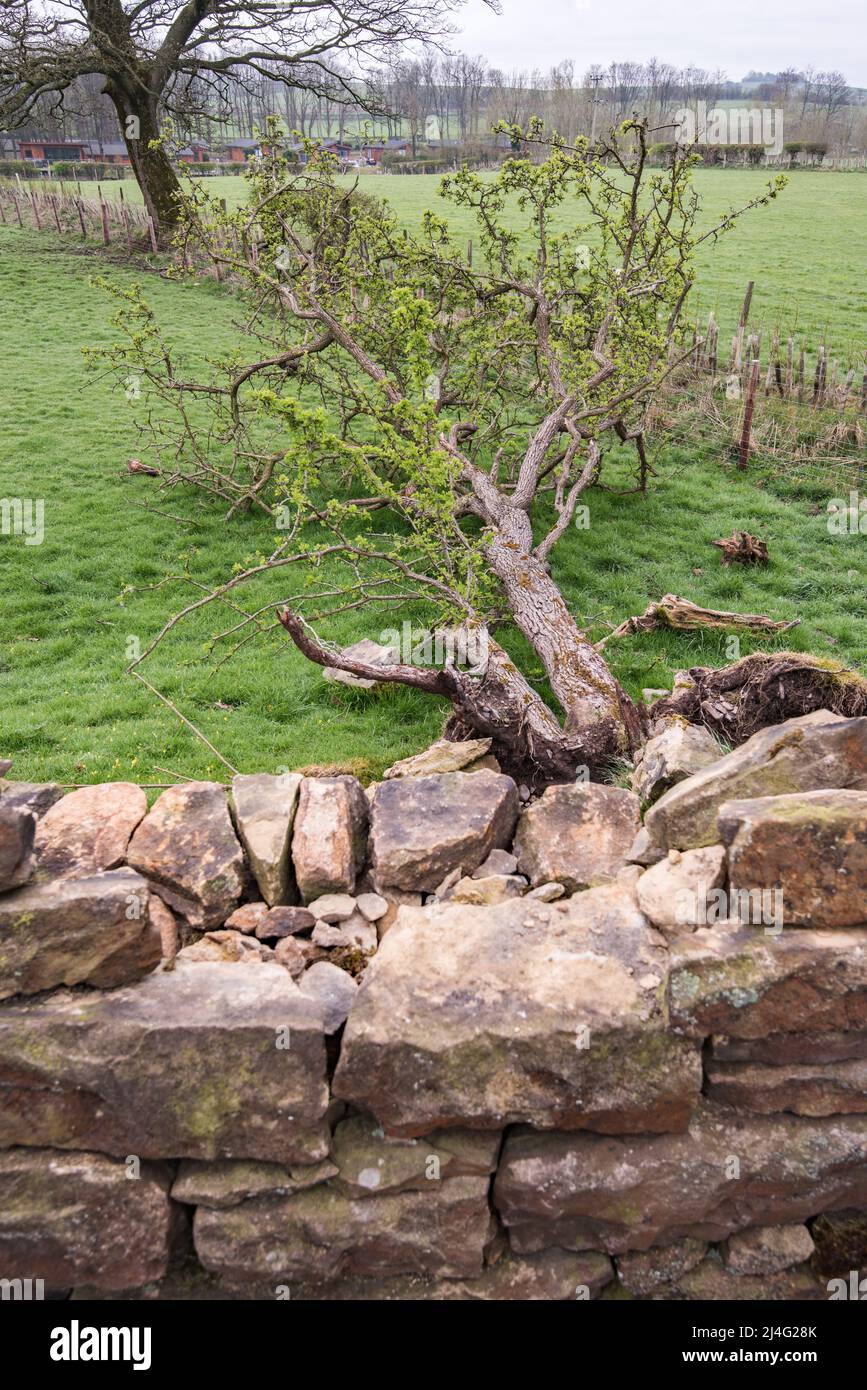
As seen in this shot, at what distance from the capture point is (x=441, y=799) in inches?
249

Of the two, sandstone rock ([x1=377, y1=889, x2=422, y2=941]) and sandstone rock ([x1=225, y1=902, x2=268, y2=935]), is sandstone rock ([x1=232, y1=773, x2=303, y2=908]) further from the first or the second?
sandstone rock ([x1=377, y1=889, x2=422, y2=941])

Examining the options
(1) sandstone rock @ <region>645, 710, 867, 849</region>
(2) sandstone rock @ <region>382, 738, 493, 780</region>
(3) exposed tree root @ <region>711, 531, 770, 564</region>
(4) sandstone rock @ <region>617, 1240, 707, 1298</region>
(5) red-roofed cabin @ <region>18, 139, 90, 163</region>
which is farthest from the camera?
(5) red-roofed cabin @ <region>18, 139, 90, 163</region>

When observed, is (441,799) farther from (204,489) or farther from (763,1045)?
(204,489)

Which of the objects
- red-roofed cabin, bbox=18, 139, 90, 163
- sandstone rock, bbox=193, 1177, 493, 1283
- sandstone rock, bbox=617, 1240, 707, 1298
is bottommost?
sandstone rock, bbox=617, 1240, 707, 1298

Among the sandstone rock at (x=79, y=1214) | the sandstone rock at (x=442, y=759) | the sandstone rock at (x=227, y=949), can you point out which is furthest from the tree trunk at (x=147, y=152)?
the sandstone rock at (x=79, y=1214)

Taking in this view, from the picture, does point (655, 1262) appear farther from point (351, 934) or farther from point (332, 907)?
point (332, 907)

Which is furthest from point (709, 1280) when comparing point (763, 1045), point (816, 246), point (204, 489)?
point (816, 246)

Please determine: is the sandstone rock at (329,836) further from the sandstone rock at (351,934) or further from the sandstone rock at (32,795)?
the sandstone rock at (32,795)

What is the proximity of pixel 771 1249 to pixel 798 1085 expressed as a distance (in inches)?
37.0

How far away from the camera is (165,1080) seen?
14.9ft

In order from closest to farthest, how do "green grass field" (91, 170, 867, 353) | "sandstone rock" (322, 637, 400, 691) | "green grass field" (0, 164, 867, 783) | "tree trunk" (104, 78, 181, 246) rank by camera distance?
"green grass field" (0, 164, 867, 783) → "sandstone rock" (322, 637, 400, 691) → "green grass field" (91, 170, 867, 353) → "tree trunk" (104, 78, 181, 246)

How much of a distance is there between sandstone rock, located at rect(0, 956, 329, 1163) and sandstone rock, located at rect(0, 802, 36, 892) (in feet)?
2.10

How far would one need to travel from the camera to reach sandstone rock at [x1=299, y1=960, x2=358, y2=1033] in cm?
473

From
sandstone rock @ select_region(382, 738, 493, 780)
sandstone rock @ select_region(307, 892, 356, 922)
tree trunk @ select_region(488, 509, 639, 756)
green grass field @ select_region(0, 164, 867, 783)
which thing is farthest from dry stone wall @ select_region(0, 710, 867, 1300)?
green grass field @ select_region(0, 164, 867, 783)
